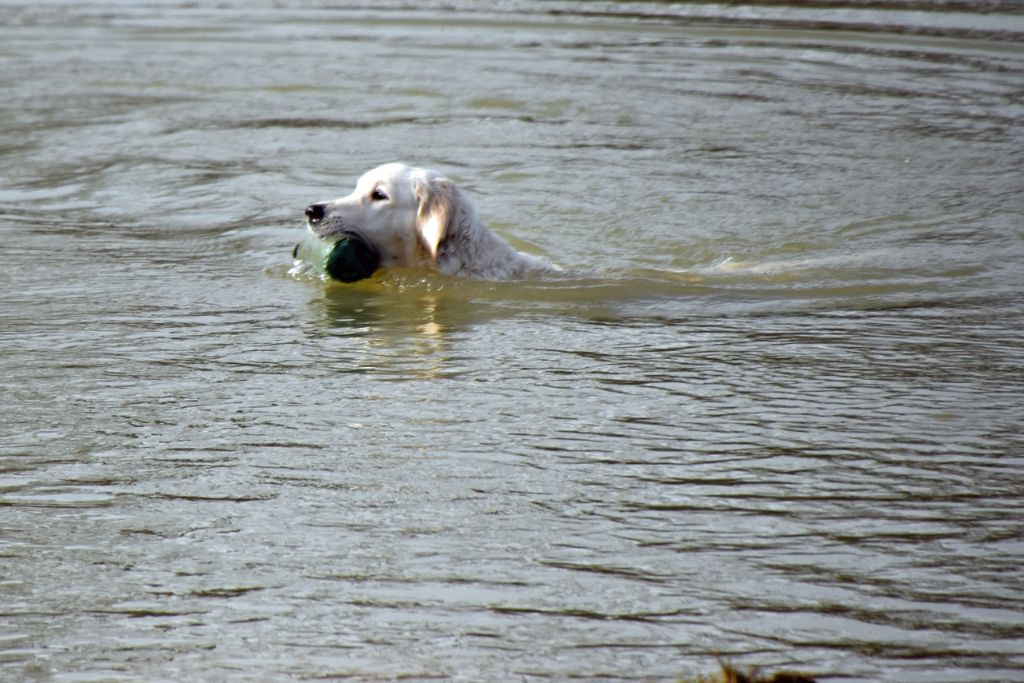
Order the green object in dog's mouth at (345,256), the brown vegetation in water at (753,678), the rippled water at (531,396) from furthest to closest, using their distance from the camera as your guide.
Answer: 1. the green object in dog's mouth at (345,256)
2. the rippled water at (531,396)
3. the brown vegetation in water at (753,678)

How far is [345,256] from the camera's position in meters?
8.45

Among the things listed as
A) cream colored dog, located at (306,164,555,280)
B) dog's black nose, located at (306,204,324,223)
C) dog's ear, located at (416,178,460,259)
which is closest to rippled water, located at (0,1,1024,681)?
cream colored dog, located at (306,164,555,280)

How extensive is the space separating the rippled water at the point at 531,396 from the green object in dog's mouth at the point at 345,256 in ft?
0.54

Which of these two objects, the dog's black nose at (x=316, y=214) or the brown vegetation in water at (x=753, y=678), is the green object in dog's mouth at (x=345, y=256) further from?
the brown vegetation in water at (x=753, y=678)

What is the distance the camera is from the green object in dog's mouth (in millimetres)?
8445

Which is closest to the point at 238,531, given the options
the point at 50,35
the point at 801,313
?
the point at 801,313

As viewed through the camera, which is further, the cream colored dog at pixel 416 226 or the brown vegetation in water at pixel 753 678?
the cream colored dog at pixel 416 226

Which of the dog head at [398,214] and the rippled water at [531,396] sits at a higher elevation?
the dog head at [398,214]

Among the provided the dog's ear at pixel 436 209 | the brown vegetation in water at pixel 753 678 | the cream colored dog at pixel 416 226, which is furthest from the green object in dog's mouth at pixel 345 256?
the brown vegetation in water at pixel 753 678

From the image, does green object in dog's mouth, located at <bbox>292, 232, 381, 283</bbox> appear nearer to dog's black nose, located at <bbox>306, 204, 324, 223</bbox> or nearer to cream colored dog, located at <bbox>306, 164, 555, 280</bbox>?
→ cream colored dog, located at <bbox>306, 164, 555, 280</bbox>

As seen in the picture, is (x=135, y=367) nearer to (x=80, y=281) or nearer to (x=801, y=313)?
(x=80, y=281)

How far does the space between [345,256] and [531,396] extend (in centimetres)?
254

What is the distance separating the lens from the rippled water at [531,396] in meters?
4.07

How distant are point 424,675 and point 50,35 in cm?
1677
